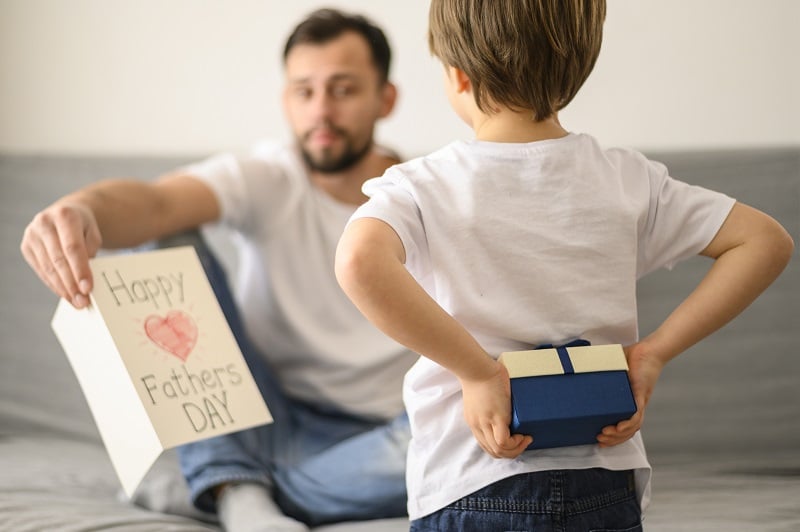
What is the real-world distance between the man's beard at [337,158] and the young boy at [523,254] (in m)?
0.71

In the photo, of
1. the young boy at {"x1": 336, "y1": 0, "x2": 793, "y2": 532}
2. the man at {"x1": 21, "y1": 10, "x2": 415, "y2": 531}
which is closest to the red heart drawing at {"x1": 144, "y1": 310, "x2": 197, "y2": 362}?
the man at {"x1": 21, "y1": 10, "x2": 415, "y2": 531}

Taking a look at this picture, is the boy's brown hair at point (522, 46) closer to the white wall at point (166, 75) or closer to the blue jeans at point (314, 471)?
the blue jeans at point (314, 471)

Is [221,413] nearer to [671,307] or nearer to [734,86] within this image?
[671,307]

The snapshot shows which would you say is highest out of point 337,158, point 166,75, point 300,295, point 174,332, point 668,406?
point 166,75

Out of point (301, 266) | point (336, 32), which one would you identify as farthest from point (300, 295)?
point (336, 32)

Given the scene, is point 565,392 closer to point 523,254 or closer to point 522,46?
point 523,254

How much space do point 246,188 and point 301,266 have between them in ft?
0.54

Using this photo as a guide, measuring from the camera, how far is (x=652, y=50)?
1431mm

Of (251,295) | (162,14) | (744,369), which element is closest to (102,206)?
(251,295)

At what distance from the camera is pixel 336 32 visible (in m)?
1.46

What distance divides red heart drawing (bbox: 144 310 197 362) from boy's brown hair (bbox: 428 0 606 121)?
498mm

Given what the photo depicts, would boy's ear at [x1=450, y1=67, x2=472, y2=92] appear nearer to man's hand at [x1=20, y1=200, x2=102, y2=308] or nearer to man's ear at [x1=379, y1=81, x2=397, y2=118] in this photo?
man's hand at [x1=20, y1=200, x2=102, y2=308]

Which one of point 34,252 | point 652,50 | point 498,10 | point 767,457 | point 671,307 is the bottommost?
point 767,457

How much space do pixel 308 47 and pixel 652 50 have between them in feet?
1.95
